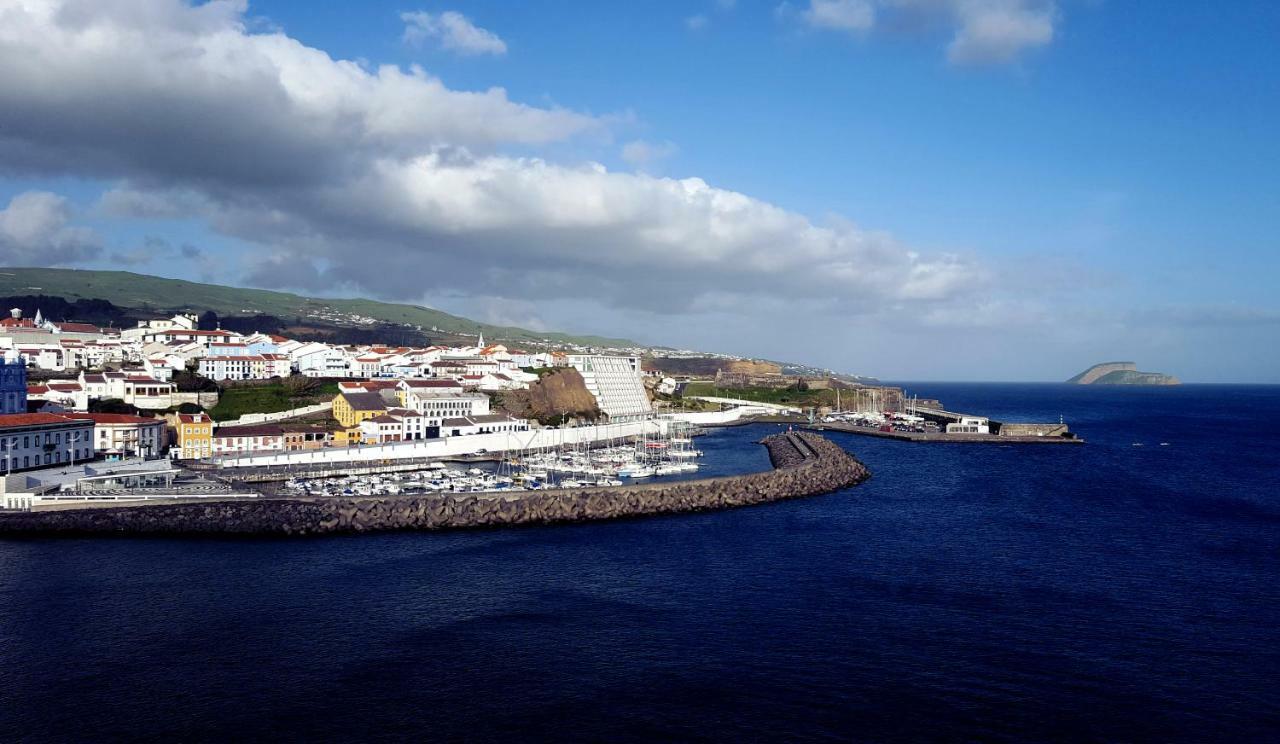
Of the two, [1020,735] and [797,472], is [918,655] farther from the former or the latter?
[797,472]

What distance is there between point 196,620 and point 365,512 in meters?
10.1

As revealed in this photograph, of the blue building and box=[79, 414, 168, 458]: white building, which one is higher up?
the blue building

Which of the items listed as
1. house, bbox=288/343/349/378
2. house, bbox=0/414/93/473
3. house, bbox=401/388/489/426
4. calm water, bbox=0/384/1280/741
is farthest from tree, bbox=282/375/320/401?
calm water, bbox=0/384/1280/741

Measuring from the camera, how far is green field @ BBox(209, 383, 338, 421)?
48.1 m

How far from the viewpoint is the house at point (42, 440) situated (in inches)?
1244

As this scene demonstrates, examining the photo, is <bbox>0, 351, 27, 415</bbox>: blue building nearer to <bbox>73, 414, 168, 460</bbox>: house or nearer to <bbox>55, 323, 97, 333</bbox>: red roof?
<bbox>73, 414, 168, 460</bbox>: house

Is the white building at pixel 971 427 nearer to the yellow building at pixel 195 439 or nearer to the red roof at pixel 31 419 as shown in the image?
the yellow building at pixel 195 439

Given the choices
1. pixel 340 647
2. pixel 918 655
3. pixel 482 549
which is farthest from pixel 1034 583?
pixel 340 647

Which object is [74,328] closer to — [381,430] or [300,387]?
[300,387]

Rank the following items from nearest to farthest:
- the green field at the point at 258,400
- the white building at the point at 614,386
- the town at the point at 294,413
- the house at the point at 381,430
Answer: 1. the town at the point at 294,413
2. the house at the point at 381,430
3. the green field at the point at 258,400
4. the white building at the point at 614,386

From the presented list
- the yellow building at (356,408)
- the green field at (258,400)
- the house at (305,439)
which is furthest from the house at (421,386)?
the house at (305,439)

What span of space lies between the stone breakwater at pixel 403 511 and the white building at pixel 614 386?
32.0 metres

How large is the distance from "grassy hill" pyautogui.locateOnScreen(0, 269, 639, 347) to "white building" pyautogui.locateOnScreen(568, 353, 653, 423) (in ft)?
295

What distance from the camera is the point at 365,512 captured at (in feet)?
90.4
